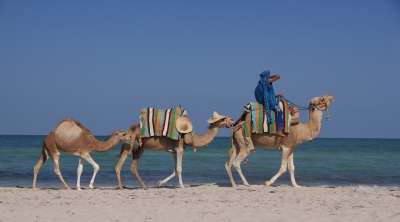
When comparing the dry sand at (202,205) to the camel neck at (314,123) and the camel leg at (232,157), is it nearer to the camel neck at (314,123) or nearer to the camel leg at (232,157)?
the camel leg at (232,157)

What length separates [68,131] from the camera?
11.2 m

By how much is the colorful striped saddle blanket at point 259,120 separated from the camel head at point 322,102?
0.83 meters

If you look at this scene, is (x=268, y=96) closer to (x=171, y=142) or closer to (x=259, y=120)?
(x=259, y=120)

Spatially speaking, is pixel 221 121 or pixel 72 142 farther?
pixel 221 121

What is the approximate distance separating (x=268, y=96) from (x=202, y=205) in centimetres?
369

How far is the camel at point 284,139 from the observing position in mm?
11219

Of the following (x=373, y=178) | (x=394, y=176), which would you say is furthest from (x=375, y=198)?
(x=394, y=176)

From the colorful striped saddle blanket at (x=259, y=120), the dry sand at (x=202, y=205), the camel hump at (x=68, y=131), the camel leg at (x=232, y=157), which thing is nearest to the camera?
the dry sand at (x=202, y=205)

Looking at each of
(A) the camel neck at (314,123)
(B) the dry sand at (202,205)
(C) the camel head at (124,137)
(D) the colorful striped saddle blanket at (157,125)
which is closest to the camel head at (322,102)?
(A) the camel neck at (314,123)

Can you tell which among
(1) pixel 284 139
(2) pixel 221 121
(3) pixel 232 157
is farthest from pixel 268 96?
(3) pixel 232 157

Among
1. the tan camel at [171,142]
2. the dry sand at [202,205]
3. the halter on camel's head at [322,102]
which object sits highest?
the halter on camel's head at [322,102]

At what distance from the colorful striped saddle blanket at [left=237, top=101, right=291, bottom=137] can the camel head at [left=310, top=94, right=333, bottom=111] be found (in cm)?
83

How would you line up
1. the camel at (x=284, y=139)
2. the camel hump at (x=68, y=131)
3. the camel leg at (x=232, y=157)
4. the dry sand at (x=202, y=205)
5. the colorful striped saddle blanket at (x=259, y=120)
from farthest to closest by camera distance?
1. the camel leg at (x=232, y=157)
2. the camel at (x=284, y=139)
3. the camel hump at (x=68, y=131)
4. the colorful striped saddle blanket at (x=259, y=120)
5. the dry sand at (x=202, y=205)

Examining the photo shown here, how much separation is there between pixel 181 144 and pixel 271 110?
2.29m
